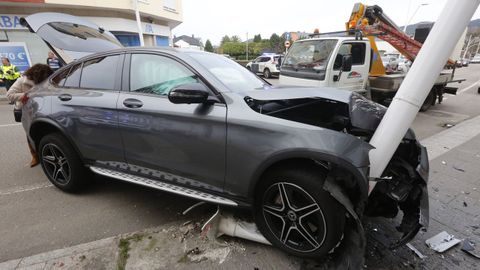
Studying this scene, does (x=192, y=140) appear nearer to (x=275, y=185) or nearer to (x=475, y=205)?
(x=275, y=185)

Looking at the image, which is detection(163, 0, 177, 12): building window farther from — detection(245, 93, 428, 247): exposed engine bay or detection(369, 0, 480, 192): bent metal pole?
detection(369, 0, 480, 192): bent metal pole

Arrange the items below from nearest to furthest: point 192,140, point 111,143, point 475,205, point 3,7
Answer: point 192,140
point 111,143
point 475,205
point 3,7

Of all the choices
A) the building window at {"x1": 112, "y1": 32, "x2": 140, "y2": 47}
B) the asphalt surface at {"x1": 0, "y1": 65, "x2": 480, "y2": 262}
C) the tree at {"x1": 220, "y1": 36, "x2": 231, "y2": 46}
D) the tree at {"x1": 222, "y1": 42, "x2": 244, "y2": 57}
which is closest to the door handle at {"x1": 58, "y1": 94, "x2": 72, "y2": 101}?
the asphalt surface at {"x1": 0, "y1": 65, "x2": 480, "y2": 262}

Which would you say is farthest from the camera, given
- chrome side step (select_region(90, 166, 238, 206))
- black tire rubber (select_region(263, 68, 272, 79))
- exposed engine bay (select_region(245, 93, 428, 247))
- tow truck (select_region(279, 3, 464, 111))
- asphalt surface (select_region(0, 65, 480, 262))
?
black tire rubber (select_region(263, 68, 272, 79))

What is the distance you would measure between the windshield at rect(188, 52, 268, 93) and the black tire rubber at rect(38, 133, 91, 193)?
189 centimetres

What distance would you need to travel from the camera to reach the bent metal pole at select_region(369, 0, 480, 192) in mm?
2088

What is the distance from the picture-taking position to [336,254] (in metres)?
2.31

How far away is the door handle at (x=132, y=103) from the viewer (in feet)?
8.90

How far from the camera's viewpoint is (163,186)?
2.74m

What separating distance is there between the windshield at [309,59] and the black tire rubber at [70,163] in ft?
16.9

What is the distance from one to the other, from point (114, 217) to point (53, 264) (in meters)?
0.75

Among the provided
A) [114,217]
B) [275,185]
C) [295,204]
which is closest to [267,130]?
[275,185]

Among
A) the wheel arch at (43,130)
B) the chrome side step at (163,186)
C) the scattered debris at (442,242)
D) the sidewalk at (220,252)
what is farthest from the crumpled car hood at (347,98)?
the wheel arch at (43,130)

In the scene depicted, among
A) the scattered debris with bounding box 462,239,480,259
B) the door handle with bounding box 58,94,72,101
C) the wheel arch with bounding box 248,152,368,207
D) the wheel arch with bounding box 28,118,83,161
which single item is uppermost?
the door handle with bounding box 58,94,72,101
